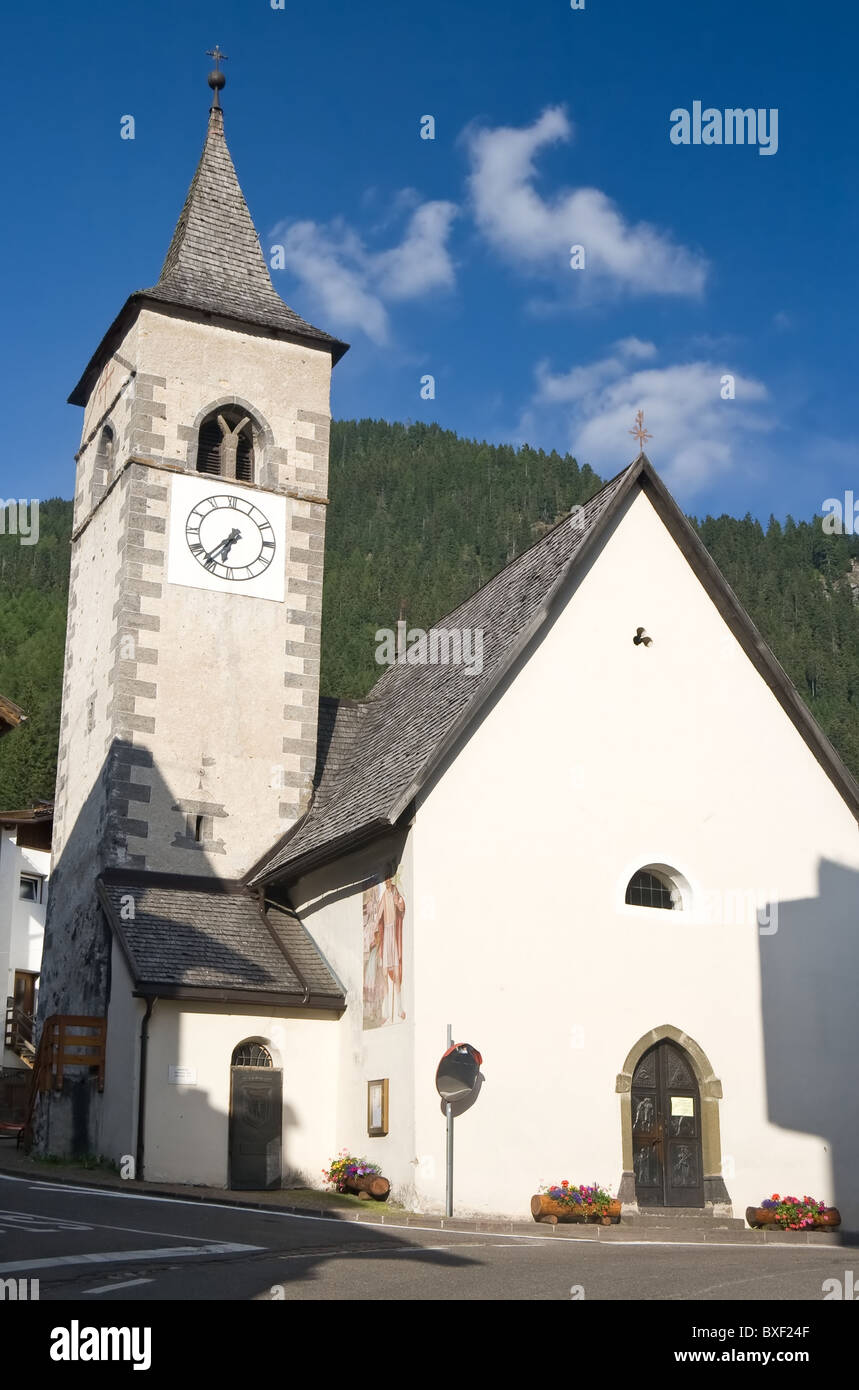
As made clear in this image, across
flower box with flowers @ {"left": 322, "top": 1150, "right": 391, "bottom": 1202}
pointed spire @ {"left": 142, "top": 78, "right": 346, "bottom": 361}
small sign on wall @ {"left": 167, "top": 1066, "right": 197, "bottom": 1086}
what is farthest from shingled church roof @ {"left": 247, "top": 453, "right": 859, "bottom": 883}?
pointed spire @ {"left": 142, "top": 78, "right": 346, "bottom": 361}

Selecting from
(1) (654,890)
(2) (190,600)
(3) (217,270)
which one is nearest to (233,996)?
(1) (654,890)

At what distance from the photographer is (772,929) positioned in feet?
72.5

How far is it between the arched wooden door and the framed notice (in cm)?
169

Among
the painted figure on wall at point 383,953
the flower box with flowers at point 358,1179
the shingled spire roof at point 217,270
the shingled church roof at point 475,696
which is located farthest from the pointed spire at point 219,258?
the flower box with flowers at point 358,1179

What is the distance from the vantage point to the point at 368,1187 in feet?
65.6

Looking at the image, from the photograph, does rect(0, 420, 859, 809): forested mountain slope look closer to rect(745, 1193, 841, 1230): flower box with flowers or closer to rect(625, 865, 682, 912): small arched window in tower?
rect(625, 865, 682, 912): small arched window in tower

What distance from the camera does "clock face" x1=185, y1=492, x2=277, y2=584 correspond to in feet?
85.2

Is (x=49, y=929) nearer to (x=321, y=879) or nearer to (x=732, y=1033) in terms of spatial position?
(x=321, y=879)

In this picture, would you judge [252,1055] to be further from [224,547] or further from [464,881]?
[224,547]

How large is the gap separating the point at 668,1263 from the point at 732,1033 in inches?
332

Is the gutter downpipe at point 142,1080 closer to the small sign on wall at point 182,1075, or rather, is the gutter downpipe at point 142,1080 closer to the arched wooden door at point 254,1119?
the small sign on wall at point 182,1075

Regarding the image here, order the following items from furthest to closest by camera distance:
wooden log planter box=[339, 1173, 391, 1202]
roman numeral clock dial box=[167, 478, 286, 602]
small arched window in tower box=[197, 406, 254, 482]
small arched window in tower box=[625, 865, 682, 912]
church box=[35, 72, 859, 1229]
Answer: small arched window in tower box=[197, 406, 254, 482], roman numeral clock dial box=[167, 478, 286, 602], small arched window in tower box=[625, 865, 682, 912], church box=[35, 72, 859, 1229], wooden log planter box=[339, 1173, 391, 1202]
